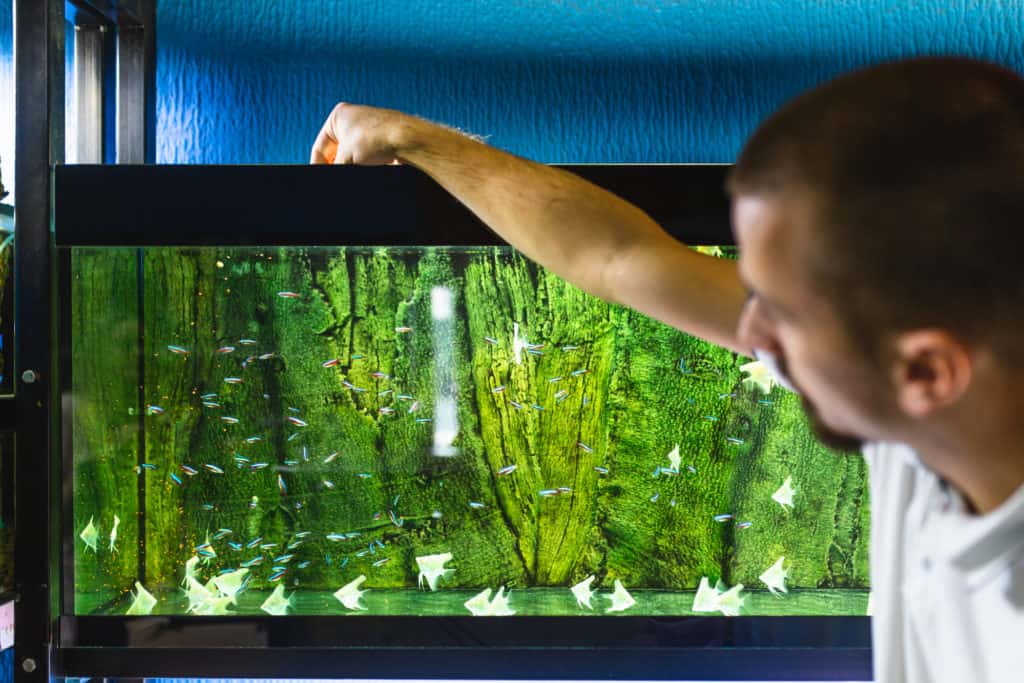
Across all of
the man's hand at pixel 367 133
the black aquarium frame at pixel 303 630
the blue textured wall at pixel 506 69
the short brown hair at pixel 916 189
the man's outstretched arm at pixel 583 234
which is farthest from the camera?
the blue textured wall at pixel 506 69

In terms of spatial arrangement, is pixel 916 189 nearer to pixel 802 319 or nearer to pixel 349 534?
pixel 802 319

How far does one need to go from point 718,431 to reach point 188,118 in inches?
58.2

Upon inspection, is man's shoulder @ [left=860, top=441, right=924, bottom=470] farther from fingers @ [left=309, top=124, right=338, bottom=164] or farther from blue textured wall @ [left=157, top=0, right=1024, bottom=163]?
blue textured wall @ [left=157, top=0, right=1024, bottom=163]

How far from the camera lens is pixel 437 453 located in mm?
1415

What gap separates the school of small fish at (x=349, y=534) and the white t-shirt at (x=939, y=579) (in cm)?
70

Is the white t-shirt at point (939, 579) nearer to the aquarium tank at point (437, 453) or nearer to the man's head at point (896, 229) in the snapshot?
the man's head at point (896, 229)

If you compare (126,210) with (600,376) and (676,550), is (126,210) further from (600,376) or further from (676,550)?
(676,550)

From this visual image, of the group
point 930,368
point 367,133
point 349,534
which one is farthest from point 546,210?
point 349,534

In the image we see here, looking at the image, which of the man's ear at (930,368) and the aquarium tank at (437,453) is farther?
the aquarium tank at (437,453)

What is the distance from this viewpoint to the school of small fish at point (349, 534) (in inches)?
55.1

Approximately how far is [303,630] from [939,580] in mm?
1103

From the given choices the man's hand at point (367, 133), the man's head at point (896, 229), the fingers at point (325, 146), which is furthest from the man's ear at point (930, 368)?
the fingers at point (325, 146)

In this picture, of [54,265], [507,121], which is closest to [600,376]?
[507,121]

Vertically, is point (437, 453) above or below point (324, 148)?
below
